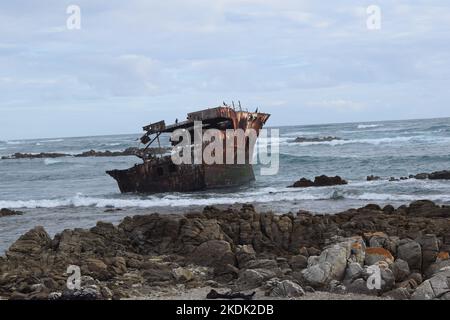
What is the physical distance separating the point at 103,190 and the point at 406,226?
19.8 meters

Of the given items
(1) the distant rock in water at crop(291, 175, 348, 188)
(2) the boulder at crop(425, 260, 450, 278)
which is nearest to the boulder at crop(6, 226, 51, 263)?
(2) the boulder at crop(425, 260, 450, 278)

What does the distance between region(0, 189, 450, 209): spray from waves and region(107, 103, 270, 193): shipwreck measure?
131 cm

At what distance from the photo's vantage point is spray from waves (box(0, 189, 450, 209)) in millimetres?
20062

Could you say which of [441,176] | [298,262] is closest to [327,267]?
[298,262]

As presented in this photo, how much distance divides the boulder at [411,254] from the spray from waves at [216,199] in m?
9.74

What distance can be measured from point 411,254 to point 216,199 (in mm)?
12135

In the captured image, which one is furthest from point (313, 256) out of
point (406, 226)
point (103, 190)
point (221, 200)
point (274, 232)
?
point (103, 190)

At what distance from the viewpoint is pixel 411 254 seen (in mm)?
9547

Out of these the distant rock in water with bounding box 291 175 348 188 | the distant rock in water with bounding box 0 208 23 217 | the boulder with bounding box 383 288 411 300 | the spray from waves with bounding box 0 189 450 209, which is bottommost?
the distant rock in water with bounding box 0 208 23 217

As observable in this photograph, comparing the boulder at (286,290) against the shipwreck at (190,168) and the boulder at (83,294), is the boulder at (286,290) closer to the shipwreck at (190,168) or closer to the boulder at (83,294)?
the boulder at (83,294)

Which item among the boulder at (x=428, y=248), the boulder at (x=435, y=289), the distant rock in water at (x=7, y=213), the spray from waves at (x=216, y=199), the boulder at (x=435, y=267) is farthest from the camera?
the spray from waves at (x=216, y=199)

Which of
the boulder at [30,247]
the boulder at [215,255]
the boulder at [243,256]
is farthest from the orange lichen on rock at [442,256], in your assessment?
the boulder at [30,247]

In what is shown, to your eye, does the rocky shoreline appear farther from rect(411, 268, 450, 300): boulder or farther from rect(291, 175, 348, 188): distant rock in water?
rect(291, 175, 348, 188): distant rock in water

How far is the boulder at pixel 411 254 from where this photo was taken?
9.46 meters
